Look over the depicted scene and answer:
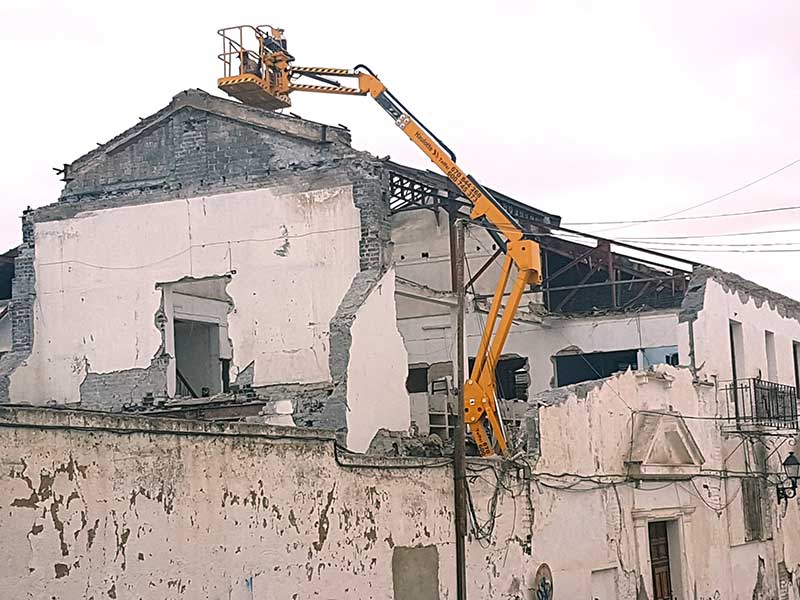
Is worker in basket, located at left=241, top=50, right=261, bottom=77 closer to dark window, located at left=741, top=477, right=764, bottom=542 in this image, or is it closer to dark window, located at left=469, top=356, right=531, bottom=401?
dark window, located at left=469, top=356, right=531, bottom=401

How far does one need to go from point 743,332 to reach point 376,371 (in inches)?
346

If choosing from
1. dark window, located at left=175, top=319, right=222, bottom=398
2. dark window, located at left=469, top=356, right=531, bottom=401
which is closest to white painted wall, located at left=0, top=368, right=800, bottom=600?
dark window, located at left=175, top=319, right=222, bottom=398

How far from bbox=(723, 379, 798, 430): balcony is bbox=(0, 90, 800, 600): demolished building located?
0.22ft

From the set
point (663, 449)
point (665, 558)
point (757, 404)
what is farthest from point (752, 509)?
point (663, 449)

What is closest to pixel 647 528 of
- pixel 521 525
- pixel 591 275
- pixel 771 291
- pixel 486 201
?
pixel 521 525

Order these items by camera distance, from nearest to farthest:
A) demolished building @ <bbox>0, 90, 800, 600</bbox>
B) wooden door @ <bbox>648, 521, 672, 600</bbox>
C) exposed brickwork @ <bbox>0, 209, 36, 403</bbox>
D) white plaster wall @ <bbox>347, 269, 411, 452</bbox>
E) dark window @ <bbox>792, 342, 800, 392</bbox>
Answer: demolished building @ <bbox>0, 90, 800, 600</bbox>
white plaster wall @ <bbox>347, 269, 411, 452</bbox>
wooden door @ <bbox>648, 521, 672, 600</bbox>
exposed brickwork @ <bbox>0, 209, 36, 403</bbox>
dark window @ <bbox>792, 342, 800, 392</bbox>

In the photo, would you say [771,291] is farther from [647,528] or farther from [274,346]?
[274,346]

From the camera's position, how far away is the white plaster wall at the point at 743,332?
24.2m

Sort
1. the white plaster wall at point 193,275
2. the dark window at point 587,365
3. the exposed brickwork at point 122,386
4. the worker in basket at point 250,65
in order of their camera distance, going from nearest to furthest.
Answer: the white plaster wall at point 193,275 < the exposed brickwork at point 122,386 < the worker in basket at point 250,65 < the dark window at point 587,365

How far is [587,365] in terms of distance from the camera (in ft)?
102

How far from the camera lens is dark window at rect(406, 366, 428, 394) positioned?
30109mm

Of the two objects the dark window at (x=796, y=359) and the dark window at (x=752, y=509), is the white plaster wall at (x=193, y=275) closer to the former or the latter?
the dark window at (x=752, y=509)

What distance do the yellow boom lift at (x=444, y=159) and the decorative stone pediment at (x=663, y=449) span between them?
219 centimetres

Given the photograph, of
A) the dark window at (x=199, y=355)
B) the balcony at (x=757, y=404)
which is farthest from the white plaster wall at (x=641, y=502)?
the dark window at (x=199, y=355)
